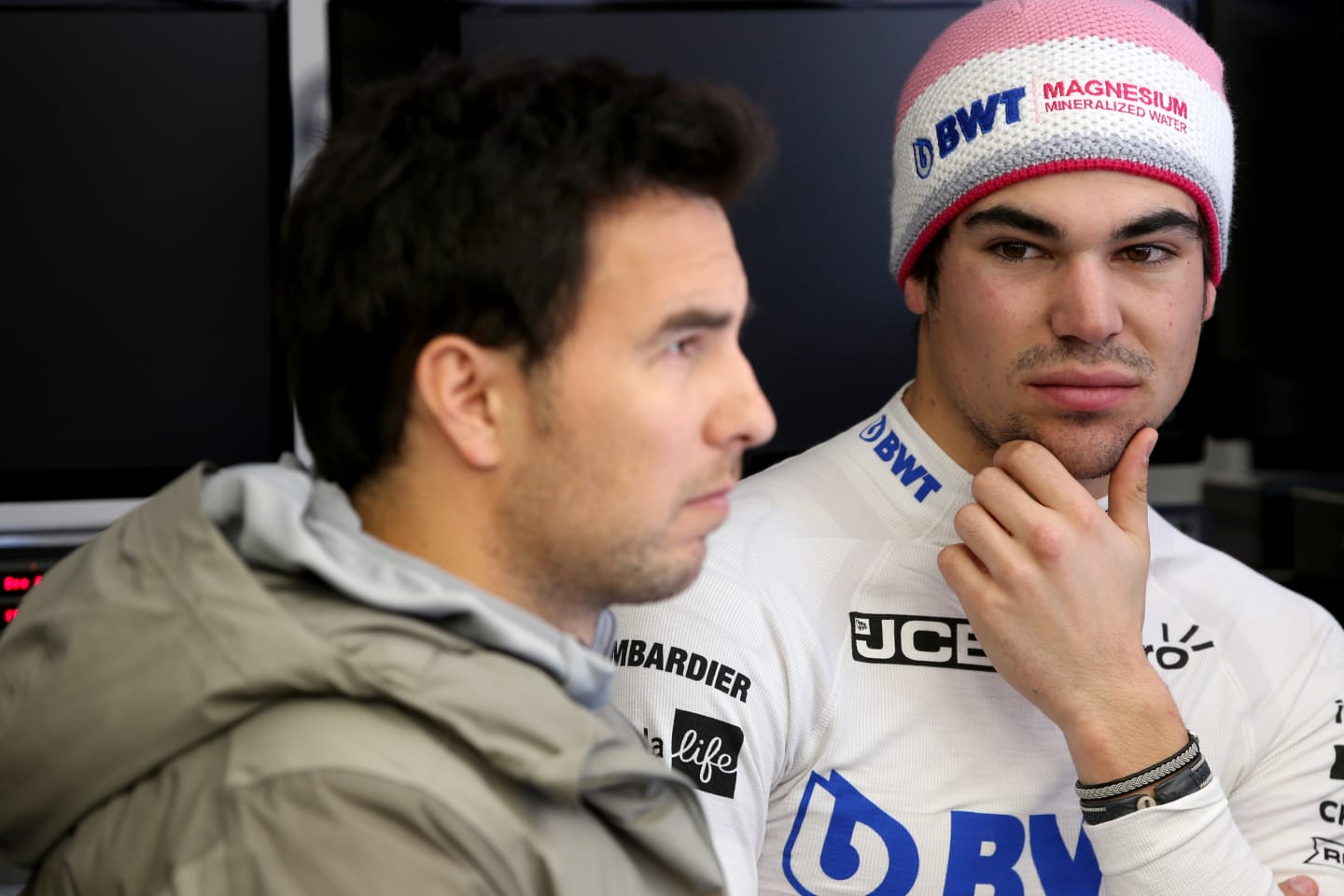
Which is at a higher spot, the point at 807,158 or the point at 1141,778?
the point at 807,158

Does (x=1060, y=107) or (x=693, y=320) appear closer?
(x=693, y=320)

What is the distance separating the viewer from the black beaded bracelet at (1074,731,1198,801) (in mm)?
1367

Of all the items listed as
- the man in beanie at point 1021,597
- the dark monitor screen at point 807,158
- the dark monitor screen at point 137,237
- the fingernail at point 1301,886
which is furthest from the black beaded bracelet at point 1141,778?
the dark monitor screen at point 137,237

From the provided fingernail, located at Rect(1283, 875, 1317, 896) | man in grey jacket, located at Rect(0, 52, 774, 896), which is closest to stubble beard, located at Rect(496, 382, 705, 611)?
man in grey jacket, located at Rect(0, 52, 774, 896)

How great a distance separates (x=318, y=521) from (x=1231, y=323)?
1.50m

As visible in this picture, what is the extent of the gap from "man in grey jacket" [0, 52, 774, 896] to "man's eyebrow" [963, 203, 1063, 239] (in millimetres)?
461

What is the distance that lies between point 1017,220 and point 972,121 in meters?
0.12

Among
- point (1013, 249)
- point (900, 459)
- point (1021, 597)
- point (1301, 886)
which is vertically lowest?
point (1301, 886)

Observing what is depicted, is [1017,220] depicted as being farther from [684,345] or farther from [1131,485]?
[684,345]

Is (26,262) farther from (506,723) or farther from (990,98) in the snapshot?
(506,723)

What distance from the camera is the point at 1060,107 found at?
59.3 inches

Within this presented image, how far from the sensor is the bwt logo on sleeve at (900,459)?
160 centimetres

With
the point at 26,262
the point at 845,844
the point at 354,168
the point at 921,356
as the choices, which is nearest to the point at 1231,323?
the point at 921,356

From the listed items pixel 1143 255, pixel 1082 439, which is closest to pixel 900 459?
pixel 1082 439
